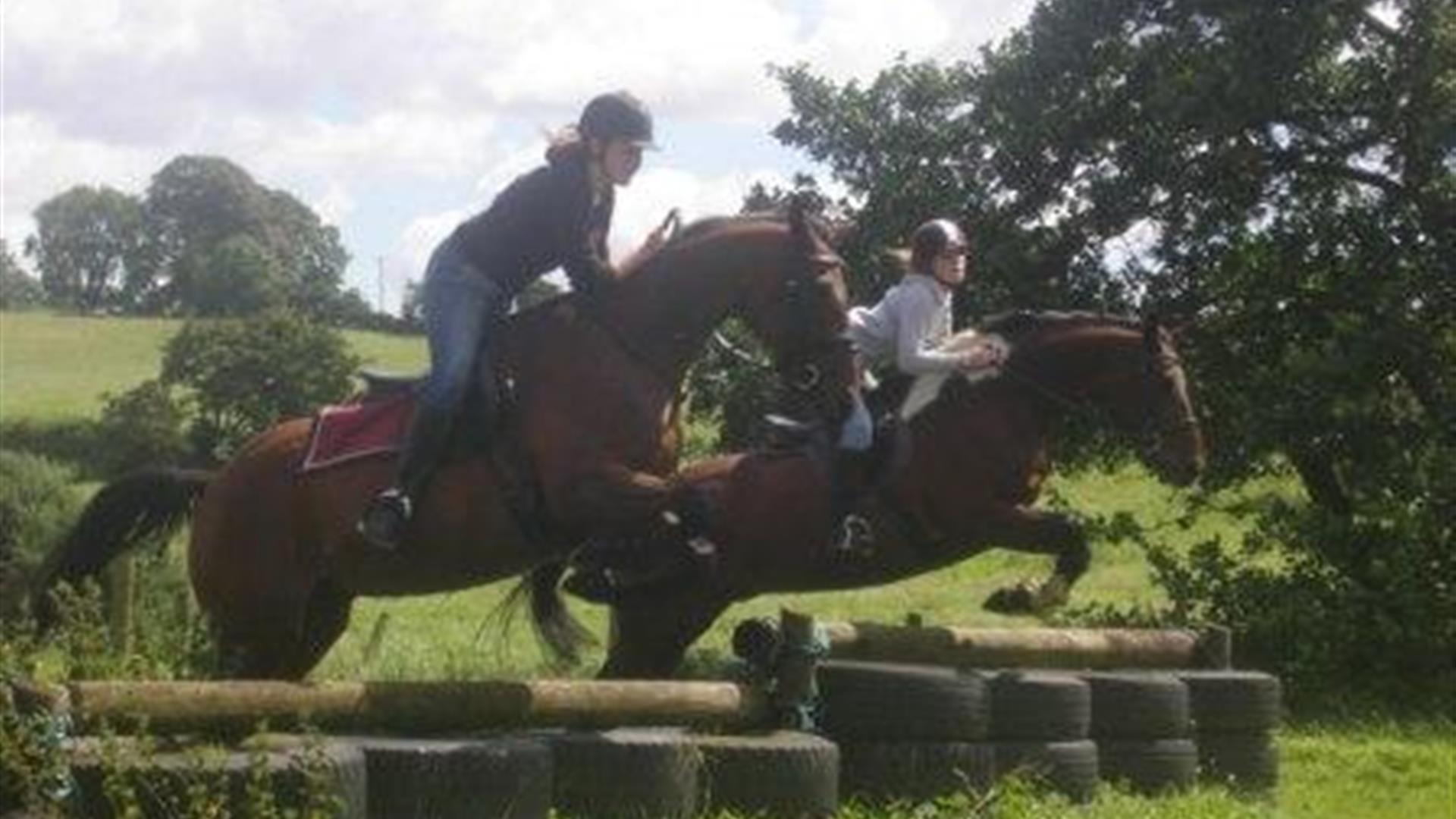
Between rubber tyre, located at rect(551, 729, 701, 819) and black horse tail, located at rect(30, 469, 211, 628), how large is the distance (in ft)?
8.55

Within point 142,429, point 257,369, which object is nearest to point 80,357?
point 257,369

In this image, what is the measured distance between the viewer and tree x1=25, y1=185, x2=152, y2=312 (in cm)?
11569

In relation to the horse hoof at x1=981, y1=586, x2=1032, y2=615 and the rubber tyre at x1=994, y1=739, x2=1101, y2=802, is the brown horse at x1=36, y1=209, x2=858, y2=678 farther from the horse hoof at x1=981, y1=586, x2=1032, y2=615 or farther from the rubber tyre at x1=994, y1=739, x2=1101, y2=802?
the horse hoof at x1=981, y1=586, x2=1032, y2=615

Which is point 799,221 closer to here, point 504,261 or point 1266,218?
point 504,261

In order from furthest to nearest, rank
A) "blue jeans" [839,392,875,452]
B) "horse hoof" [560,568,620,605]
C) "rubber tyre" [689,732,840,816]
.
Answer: "blue jeans" [839,392,875,452] → "horse hoof" [560,568,620,605] → "rubber tyre" [689,732,840,816]

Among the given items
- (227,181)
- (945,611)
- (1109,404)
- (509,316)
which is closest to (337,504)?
(509,316)

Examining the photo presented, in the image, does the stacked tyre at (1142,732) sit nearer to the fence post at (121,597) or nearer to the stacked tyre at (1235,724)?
the stacked tyre at (1235,724)

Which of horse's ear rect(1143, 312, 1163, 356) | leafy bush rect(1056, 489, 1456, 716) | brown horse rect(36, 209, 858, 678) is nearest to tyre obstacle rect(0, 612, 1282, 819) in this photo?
brown horse rect(36, 209, 858, 678)

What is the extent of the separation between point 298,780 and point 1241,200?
16.4 meters

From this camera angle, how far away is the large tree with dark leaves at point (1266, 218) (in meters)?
20.4

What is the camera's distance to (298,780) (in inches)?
271

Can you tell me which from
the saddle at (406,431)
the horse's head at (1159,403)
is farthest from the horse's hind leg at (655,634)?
the horse's head at (1159,403)

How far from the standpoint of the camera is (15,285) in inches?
5423

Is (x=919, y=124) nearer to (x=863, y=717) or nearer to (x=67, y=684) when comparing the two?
(x=863, y=717)
